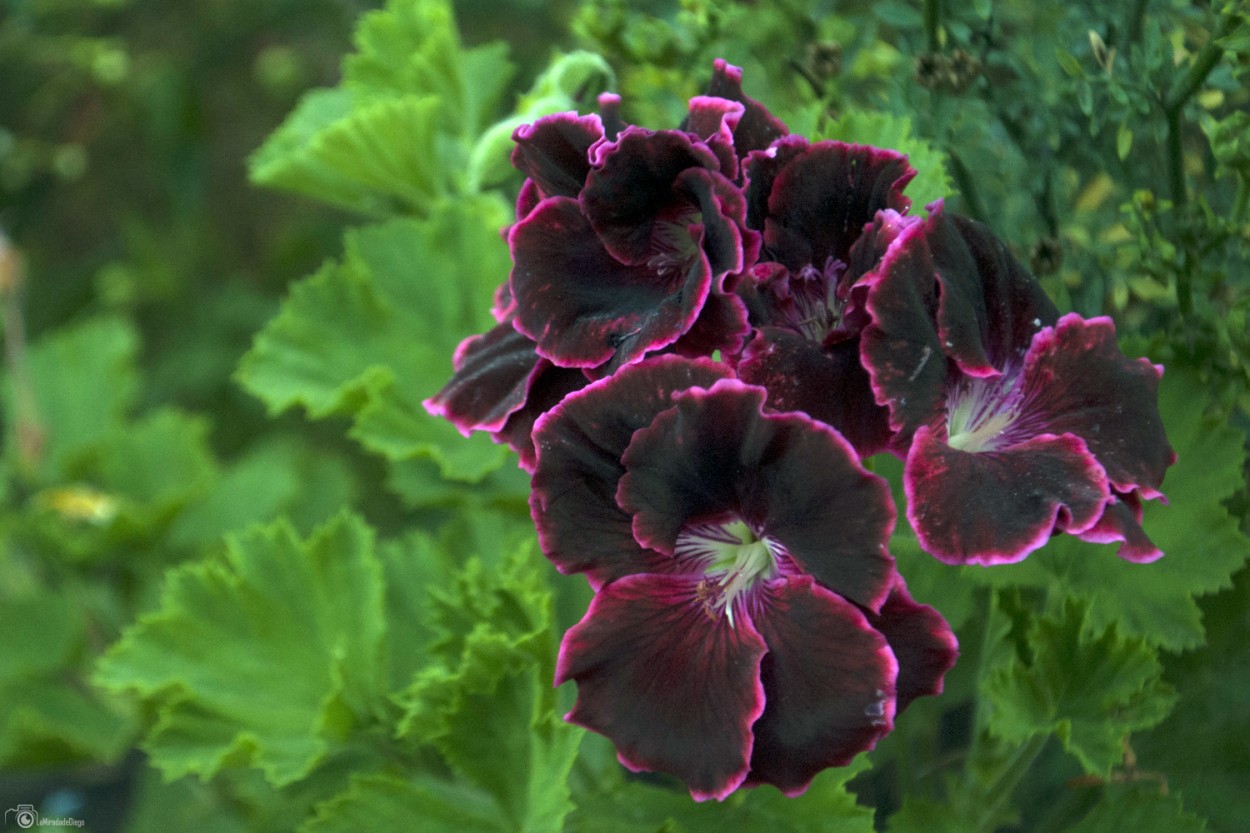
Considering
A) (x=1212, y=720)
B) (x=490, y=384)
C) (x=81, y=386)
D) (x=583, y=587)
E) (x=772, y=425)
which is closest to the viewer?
(x=772, y=425)

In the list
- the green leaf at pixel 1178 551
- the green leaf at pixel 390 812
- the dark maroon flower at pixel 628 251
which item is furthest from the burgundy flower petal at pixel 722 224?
the green leaf at pixel 390 812

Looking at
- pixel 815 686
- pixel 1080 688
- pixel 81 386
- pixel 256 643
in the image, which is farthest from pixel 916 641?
pixel 81 386

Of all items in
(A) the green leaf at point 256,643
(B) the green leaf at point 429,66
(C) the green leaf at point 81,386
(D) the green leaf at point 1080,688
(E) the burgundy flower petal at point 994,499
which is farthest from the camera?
(C) the green leaf at point 81,386

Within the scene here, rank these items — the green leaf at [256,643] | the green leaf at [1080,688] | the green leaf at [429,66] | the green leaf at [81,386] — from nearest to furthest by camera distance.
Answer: the green leaf at [1080,688] → the green leaf at [256,643] → the green leaf at [429,66] → the green leaf at [81,386]

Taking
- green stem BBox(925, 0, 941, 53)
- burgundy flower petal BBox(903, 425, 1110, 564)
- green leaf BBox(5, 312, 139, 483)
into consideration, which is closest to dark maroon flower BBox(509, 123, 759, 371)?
burgundy flower petal BBox(903, 425, 1110, 564)

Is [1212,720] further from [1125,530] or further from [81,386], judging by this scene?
[81,386]

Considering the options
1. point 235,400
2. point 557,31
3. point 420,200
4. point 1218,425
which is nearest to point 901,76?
point 1218,425

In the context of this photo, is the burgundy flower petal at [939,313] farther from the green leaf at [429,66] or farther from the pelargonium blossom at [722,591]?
the green leaf at [429,66]
